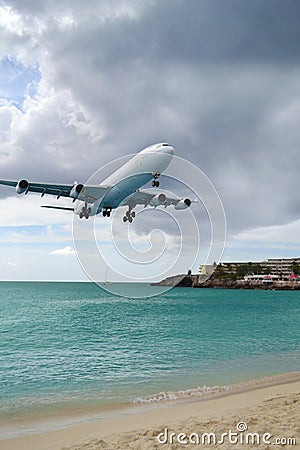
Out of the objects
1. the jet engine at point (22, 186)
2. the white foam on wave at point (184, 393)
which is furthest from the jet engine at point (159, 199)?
the white foam on wave at point (184, 393)

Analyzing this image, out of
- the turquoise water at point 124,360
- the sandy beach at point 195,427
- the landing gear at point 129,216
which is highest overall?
the landing gear at point 129,216

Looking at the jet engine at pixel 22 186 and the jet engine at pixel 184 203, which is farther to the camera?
the jet engine at pixel 184 203

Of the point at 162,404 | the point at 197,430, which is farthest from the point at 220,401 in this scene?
the point at 197,430

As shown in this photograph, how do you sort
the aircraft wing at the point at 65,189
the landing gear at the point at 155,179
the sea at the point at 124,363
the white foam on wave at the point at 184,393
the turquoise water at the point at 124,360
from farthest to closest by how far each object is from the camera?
the aircraft wing at the point at 65,189 → the landing gear at the point at 155,179 → the turquoise water at the point at 124,360 → the sea at the point at 124,363 → the white foam on wave at the point at 184,393

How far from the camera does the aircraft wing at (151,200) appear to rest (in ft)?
143

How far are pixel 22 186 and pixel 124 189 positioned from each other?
30.1 ft

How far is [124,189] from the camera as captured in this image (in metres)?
37.2

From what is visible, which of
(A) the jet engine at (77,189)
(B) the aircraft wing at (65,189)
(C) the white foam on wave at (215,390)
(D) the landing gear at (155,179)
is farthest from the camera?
(A) the jet engine at (77,189)

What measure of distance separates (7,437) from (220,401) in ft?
33.9

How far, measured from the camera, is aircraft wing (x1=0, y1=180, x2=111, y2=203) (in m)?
38.8

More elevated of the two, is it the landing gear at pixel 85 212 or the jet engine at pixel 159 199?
the jet engine at pixel 159 199

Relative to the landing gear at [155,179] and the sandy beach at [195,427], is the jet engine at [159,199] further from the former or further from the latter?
the sandy beach at [195,427]

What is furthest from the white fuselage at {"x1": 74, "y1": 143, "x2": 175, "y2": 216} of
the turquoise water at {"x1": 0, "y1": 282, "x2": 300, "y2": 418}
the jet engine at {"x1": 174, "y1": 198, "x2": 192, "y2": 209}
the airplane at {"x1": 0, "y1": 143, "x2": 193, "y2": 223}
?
the turquoise water at {"x1": 0, "y1": 282, "x2": 300, "y2": 418}

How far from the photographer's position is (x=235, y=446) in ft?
40.7
